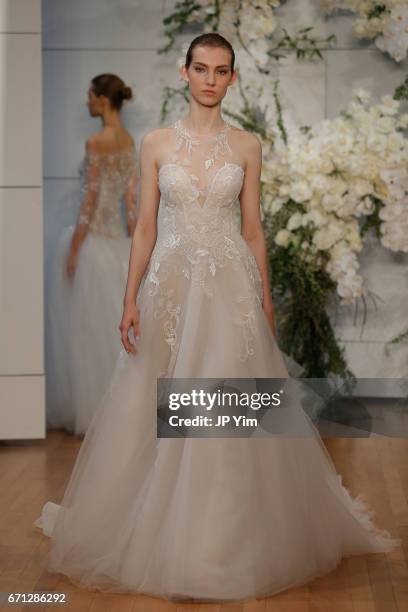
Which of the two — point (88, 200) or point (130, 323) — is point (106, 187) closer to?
point (88, 200)

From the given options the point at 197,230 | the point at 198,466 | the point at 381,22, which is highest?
the point at 381,22

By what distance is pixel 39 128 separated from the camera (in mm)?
5191

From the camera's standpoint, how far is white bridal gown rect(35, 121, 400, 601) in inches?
120

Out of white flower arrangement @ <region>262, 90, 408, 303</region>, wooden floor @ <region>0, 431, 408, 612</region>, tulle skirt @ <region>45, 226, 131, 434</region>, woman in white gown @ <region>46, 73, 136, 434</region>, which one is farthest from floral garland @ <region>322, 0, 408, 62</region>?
wooden floor @ <region>0, 431, 408, 612</region>

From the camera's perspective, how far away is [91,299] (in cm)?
568

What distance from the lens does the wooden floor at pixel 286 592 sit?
9.90ft

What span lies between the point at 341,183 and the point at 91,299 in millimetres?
1398

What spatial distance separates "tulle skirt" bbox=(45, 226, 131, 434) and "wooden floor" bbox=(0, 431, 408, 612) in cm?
22

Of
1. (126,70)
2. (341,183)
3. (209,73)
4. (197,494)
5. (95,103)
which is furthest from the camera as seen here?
(126,70)

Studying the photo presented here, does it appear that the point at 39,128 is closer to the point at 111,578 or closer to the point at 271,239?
the point at 271,239

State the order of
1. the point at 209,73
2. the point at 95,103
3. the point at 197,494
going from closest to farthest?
the point at 197,494 < the point at 209,73 < the point at 95,103

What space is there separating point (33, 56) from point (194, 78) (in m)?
2.07

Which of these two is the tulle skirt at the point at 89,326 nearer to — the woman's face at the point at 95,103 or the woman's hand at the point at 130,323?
the woman's face at the point at 95,103

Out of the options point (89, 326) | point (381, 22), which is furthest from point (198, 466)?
point (381, 22)
